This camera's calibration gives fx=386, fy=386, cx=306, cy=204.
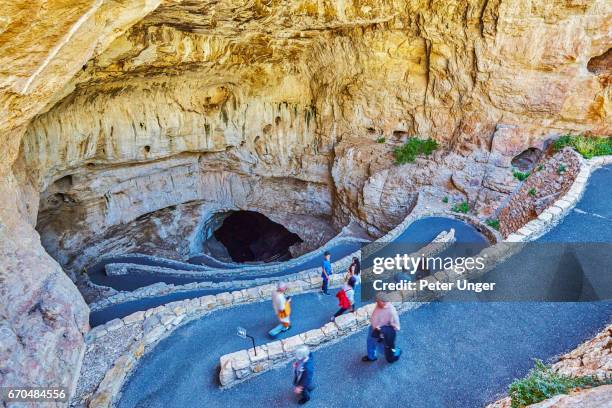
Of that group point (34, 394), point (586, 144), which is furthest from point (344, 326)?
point (586, 144)

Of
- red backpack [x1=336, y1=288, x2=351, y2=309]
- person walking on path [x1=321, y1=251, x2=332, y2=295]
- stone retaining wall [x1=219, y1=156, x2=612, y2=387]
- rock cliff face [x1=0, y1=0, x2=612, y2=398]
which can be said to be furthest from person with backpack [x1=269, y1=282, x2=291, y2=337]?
rock cliff face [x1=0, y1=0, x2=612, y2=398]

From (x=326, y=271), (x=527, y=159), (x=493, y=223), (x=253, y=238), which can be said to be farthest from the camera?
(x=253, y=238)

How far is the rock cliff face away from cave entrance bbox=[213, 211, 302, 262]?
246 cm

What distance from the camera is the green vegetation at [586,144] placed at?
1188cm

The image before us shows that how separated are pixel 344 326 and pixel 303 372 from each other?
5.34 ft

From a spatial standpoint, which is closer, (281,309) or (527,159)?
(281,309)

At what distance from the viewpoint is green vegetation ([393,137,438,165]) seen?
1594 cm

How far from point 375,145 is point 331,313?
10.8 metres

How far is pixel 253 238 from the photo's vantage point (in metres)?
25.0

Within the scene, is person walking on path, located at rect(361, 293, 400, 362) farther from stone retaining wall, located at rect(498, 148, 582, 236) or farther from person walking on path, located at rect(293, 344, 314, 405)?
stone retaining wall, located at rect(498, 148, 582, 236)

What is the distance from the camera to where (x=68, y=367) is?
22.4 ft

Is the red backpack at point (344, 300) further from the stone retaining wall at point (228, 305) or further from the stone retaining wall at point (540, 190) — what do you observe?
the stone retaining wall at point (540, 190)

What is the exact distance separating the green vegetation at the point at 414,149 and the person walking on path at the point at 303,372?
12.0 m

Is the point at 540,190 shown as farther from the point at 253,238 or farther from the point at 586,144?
the point at 253,238
